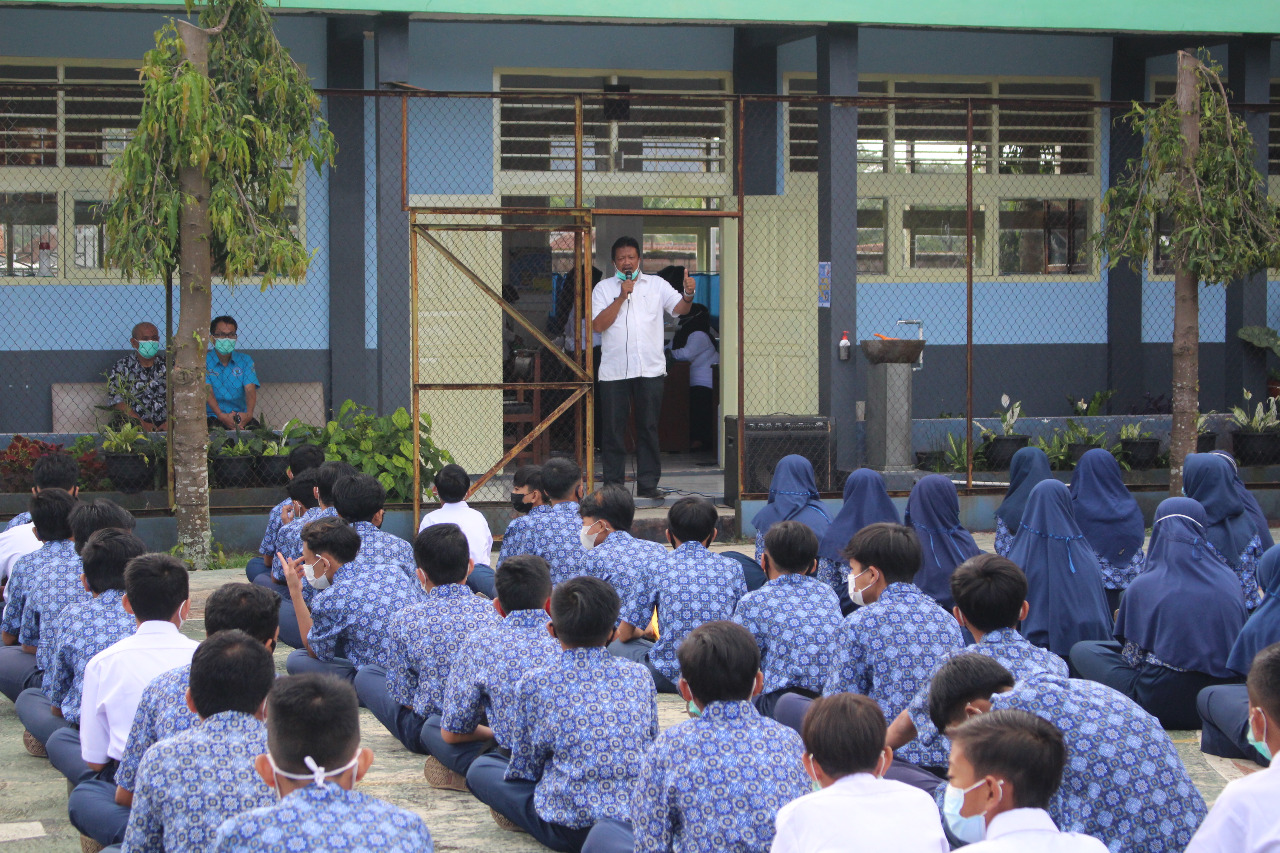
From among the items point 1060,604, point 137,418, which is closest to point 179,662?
point 1060,604

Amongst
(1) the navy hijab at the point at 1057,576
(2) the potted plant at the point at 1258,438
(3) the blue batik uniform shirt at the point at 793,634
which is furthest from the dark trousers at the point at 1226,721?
(2) the potted plant at the point at 1258,438

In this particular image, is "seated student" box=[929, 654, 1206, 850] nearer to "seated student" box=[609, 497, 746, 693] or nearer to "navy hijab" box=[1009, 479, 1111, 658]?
"seated student" box=[609, 497, 746, 693]

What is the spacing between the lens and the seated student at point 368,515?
5648 millimetres

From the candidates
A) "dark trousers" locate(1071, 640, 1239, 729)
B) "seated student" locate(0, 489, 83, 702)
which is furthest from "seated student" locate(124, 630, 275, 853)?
"dark trousers" locate(1071, 640, 1239, 729)

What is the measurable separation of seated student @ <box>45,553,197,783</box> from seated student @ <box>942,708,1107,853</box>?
243cm

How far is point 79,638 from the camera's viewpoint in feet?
14.8

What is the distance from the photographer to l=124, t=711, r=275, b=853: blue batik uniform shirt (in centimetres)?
302

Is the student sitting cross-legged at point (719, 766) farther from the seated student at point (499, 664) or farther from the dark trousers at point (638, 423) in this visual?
the dark trousers at point (638, 423)

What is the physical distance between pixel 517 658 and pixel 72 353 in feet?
24.6

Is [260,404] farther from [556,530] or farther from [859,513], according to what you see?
[859,513]

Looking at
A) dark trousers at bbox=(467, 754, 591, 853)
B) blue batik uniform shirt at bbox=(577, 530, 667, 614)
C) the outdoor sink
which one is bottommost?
dark trousers at bbox=(467, 754, 591, 853)

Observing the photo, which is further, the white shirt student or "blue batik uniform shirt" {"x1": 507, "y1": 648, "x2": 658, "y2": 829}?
"blue batik uniform shirt" {"x1": 507, "y1": 648, "x2": 658, "y2": 829}

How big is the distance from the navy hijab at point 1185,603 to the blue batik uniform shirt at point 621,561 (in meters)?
1.92

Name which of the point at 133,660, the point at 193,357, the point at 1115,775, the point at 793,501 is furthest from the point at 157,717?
the point at 193,357
